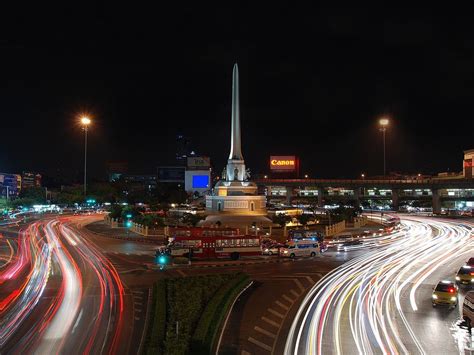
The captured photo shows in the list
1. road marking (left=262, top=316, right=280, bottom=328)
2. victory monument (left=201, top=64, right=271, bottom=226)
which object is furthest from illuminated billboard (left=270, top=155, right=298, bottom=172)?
road marking (left=262, top=316, right=280, bottom=328)

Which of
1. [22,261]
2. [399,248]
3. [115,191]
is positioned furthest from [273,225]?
[115,191]

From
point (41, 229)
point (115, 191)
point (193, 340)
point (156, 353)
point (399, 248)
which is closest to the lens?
point (156, 353)

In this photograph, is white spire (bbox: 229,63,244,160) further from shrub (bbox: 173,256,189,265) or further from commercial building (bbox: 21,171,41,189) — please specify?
commercial building (bbox: 21,171,41,189)

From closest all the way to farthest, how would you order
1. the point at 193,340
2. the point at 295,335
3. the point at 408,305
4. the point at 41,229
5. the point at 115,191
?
1. the point at 193,340
2. the point at 295,335
3. the point at 408,305
4. the point at 41,229
5. the point at 115,191

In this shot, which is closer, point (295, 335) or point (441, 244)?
point (295, 335)

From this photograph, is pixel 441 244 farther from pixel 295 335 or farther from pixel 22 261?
pixel 22 261

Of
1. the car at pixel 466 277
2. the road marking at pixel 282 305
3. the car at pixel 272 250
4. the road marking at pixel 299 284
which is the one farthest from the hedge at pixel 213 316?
the car at pixel 272 250
